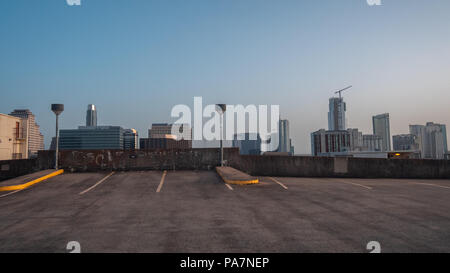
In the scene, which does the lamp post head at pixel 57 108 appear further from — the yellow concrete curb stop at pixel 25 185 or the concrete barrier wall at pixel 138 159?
the yellow concrete curb stop at pixel 25 185

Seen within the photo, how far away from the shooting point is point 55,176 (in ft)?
54.7

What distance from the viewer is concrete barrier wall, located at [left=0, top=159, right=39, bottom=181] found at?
17266mm

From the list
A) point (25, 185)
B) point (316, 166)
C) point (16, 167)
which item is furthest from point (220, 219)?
point (16, 167)

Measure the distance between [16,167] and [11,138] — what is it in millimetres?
28612

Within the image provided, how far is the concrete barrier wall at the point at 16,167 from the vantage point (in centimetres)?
1727

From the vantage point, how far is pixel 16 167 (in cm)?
1775

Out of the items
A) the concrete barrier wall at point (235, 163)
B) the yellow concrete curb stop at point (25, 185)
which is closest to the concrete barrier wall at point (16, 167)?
the concrete barrier wall at point (235, 163)

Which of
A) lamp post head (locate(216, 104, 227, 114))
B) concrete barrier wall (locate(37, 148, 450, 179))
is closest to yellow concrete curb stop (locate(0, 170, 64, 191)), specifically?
concrete barrier wall (locate(37, 148, 450, 179))

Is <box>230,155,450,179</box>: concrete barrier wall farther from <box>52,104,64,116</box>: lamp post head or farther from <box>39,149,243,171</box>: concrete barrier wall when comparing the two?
<box>52,104,64,116</box>: lamp post head

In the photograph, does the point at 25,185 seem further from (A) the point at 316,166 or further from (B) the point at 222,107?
(A) the point at 316,166

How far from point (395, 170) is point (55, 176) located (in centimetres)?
2435

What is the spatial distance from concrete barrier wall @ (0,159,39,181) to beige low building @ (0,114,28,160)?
2604 centimetres
